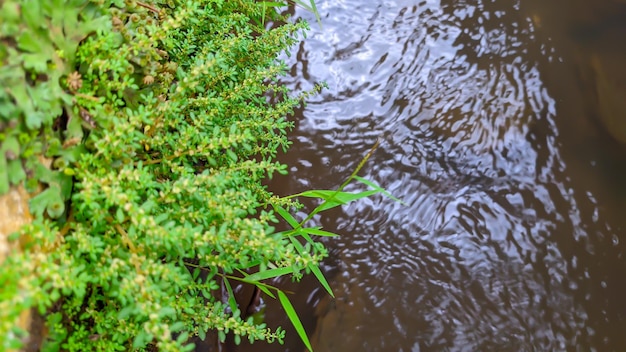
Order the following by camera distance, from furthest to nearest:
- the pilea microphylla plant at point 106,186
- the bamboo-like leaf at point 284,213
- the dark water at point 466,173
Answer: the dark water at point 466,173 → the bamboo-like leaf at point 284,213 → the pilea microphylla plant at point 106,186

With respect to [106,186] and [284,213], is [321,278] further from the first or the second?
[106,186]

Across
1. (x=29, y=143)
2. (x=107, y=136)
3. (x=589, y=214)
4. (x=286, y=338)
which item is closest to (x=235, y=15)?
(x=107, y=136)

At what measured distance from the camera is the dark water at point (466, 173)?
2018 mm

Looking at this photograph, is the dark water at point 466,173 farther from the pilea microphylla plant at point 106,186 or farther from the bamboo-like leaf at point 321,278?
the pilea microphylla plant at point 106,186

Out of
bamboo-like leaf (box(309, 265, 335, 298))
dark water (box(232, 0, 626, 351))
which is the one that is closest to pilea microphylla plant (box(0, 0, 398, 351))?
bamboo-like leaf (box(309, 265, 335, 298))

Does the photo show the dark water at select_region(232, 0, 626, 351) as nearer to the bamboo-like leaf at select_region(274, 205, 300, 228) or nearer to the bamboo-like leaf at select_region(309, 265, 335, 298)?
the bamboo-like leaf at select_region(309, 265, 335, 298)

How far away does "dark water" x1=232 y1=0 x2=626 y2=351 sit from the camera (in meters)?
2.02

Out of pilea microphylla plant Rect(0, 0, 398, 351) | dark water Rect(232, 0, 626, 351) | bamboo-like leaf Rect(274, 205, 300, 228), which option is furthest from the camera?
dark water Rect(232, 0, 626, 351)

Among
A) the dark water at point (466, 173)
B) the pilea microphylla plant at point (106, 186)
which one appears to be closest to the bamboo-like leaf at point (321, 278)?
the dark water at point (466, 173)

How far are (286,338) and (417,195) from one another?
0.82 meters

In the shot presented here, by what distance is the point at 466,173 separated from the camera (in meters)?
2.31

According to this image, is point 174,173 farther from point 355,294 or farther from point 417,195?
point 417,195

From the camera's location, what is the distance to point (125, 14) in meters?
Result: 1.52

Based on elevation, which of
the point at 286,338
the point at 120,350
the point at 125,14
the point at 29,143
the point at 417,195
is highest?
the point at 125,14
